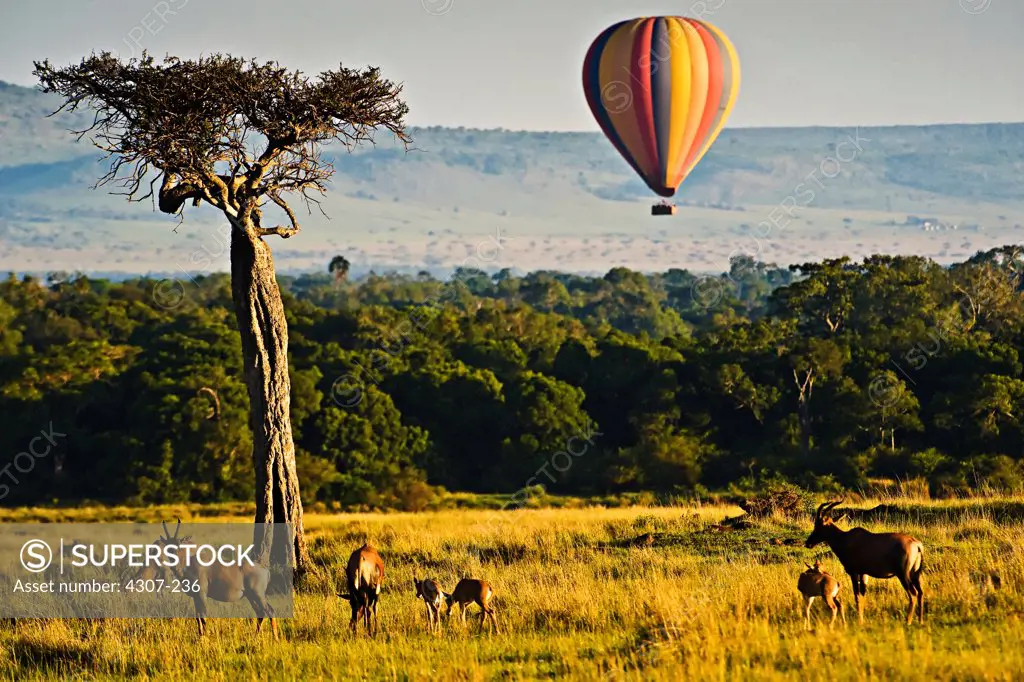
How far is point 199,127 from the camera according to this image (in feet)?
59.7

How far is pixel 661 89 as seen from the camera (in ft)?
119

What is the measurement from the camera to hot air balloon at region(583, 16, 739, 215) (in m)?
36.2

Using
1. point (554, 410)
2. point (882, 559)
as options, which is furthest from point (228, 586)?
point (554, 410)

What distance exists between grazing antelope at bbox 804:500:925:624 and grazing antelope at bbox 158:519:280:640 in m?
5.98

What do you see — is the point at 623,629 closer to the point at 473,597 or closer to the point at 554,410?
the point at 473,597

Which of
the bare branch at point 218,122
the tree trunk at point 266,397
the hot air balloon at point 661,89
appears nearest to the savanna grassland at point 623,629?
the tree trunk at point 266,397

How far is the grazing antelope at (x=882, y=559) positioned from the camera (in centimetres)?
1159

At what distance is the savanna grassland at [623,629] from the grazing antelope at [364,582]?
0.89 ft

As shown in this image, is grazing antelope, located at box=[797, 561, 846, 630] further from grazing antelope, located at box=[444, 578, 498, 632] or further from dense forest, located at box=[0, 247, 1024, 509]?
dense forest, located at box=[0, 247, 1024, 509]

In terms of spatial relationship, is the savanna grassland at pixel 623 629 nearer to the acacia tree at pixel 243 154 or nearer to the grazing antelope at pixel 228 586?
the grazing antelope at pixel 228 586

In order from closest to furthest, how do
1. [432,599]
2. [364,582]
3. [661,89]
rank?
[432,599] → [364,582] → [661,89]

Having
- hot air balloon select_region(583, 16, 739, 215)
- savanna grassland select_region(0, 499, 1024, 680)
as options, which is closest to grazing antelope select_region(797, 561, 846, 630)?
savanna grassland select_region(0, 499, 1024, 680)

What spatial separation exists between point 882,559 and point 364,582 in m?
5.09

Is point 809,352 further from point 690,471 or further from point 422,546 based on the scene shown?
point 422,546
